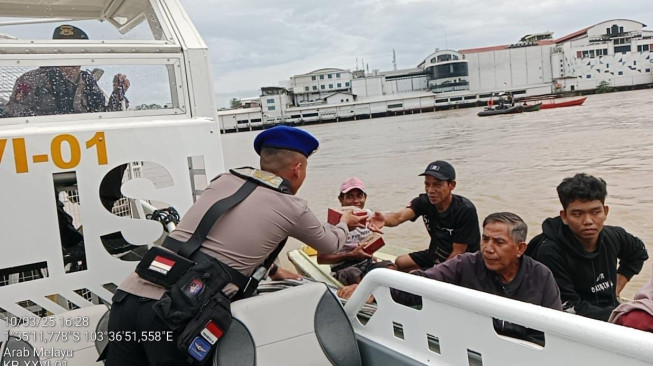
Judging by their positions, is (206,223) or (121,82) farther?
(121,82)

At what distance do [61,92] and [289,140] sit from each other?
1.48m

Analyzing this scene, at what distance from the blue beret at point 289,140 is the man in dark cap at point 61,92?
50.6 inches

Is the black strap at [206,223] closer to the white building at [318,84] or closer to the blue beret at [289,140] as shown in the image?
the blue beret at [289,140]

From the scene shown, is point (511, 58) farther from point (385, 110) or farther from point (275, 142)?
point (275, 142)

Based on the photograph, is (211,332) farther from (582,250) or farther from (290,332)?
(582,250)

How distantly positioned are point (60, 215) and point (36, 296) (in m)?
0.44

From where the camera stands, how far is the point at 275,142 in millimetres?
2250

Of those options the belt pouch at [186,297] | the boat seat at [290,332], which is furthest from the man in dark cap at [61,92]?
the boat seat at [290,332]

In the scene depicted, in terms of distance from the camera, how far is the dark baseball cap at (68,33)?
9.98 feet

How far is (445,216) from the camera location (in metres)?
3.88

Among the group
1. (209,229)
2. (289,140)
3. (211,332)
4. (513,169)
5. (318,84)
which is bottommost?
(513,169)

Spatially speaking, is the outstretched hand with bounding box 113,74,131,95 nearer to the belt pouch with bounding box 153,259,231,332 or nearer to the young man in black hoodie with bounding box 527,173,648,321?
the belt pouch with bounding box 153,259,231,332

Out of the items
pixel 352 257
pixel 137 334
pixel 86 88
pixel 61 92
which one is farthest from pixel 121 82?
pixel 352 257

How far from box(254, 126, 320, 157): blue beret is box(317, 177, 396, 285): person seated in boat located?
1.56 metres
